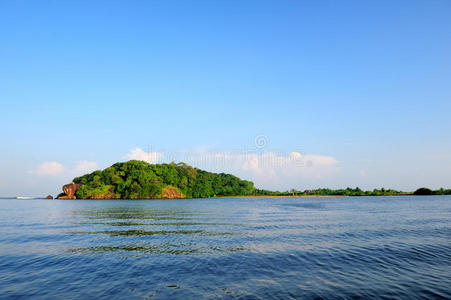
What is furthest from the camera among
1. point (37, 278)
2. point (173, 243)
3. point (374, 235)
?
point (374, 235)

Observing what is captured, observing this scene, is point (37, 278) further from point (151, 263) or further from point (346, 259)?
point (346, 259)

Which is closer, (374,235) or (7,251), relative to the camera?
(7,251)

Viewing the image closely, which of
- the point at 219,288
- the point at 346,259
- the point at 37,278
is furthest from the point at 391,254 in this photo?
the point at 37,278

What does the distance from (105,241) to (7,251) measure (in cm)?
783

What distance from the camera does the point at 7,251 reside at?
73.3ft

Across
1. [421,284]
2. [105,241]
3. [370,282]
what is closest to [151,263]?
[105,241]

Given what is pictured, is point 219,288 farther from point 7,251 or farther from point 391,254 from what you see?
point 7,251

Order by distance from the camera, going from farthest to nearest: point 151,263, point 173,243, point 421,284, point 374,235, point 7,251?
point 374,235 < point 173,243 < point 7,251 < point 151,263 < point 421,284

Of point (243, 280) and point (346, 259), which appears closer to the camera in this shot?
point (243, 280)

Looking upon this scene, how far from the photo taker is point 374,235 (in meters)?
28.9

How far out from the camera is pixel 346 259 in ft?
62.0

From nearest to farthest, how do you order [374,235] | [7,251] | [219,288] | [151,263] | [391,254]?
1. [219,288]
2. [151,263]
3. [391,254]
4. [7,251]
5. [374,235]

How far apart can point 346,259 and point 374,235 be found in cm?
1281

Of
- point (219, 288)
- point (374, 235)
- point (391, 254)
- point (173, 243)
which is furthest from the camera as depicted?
point (374, 235)
